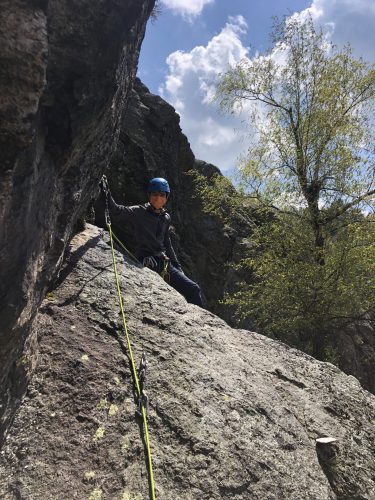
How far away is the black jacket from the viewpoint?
7621mm

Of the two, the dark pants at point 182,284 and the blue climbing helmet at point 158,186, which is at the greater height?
the blue climbing helmet at point 158,186

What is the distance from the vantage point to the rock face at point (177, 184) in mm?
11055

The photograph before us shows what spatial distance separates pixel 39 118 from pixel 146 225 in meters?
4.97

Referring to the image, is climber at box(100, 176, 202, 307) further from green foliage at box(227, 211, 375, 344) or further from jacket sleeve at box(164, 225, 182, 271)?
green foliage at box(227, 211, 375, 344)

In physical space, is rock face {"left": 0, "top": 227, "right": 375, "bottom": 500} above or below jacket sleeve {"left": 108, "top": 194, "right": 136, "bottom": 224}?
below

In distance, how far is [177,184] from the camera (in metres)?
13.6

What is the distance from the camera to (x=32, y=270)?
325 centimetres

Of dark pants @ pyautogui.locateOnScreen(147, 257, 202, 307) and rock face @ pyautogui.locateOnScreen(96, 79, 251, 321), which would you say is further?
rock face @ pyautogui.locateOnScreen(96, 79, 251, 321)

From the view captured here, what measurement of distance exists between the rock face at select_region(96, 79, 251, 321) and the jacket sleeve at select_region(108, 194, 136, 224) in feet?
10.5

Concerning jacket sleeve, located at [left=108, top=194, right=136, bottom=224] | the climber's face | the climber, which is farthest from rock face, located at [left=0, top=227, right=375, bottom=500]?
the climber's face

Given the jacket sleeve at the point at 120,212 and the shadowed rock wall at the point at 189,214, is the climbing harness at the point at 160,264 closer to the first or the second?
the jacket sleeve at the point at 120,212

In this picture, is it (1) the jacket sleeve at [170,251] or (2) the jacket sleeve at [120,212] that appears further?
(1) the jacket sleeve at [170,251]

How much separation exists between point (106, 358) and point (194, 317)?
1.76m

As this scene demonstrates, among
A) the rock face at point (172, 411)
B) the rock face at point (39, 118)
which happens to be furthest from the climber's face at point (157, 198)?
the rock face at point (39, 118)
